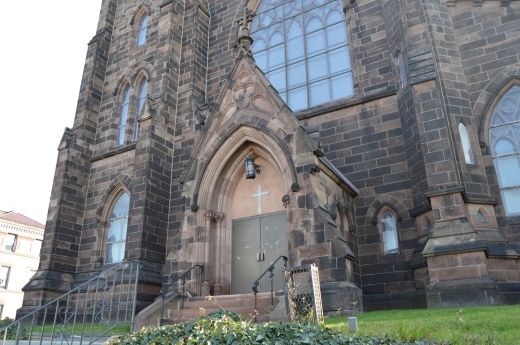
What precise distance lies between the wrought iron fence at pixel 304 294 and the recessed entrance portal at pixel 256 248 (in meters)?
2.73

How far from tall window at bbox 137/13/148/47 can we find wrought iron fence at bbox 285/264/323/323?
1430cm

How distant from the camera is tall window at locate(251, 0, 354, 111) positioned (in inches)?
565

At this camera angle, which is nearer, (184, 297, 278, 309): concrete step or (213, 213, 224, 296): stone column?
(184, 297, 278, 309): concrete step

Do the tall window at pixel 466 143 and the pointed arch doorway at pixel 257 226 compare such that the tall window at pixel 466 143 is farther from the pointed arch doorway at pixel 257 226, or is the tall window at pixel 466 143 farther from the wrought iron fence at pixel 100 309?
the wrought iron fence at pixel 100 309

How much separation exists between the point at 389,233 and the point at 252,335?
733 centimetres

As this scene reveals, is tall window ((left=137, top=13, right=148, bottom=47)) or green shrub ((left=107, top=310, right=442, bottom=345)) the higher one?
tall window ((left=137, top=13, right=148, bottom=47))

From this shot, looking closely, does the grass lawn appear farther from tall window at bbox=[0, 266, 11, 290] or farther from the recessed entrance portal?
tall window at bbox=[0, 266, 11, 290]

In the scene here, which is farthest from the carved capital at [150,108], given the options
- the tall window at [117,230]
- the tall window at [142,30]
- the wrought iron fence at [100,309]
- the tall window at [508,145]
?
the tall window at [508,145]

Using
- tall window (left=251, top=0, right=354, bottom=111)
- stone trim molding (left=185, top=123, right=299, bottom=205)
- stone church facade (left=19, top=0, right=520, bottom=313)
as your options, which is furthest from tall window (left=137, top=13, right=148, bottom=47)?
stone trim molding (left=185, top=123, right=299, bottom=205)

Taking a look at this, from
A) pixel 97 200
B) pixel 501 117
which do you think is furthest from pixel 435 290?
pixel 97 200

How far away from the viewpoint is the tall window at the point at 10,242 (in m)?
40.9

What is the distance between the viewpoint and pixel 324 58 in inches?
583

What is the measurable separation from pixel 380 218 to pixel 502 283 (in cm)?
337

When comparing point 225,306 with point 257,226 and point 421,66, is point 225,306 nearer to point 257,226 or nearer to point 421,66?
point 257,226
